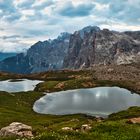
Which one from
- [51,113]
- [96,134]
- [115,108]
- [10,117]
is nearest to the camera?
[96,134]

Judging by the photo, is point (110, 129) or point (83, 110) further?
point (83, 110)

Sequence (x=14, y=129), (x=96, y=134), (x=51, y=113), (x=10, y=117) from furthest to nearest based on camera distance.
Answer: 1. (x=51, y=113)
2. (x=10, y=117)
3. (x=14, y=129)
4. (x=96, y=134)

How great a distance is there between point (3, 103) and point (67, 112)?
128ft

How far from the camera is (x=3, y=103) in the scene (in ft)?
648

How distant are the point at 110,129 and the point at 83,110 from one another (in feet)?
491

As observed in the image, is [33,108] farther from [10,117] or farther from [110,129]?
[110,129]

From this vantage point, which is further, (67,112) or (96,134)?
(67,112)

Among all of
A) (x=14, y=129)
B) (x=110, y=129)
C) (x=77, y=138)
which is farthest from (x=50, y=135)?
(x=14, y=129)

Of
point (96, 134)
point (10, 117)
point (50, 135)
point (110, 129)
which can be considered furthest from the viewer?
point (10, 117)

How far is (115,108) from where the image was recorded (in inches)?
7569

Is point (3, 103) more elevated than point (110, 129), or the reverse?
point (110, 129)

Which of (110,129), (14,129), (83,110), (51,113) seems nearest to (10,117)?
(51,113)

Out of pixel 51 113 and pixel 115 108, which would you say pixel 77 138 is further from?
pixel 115 108

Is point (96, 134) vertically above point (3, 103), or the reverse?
point (96, 134)
